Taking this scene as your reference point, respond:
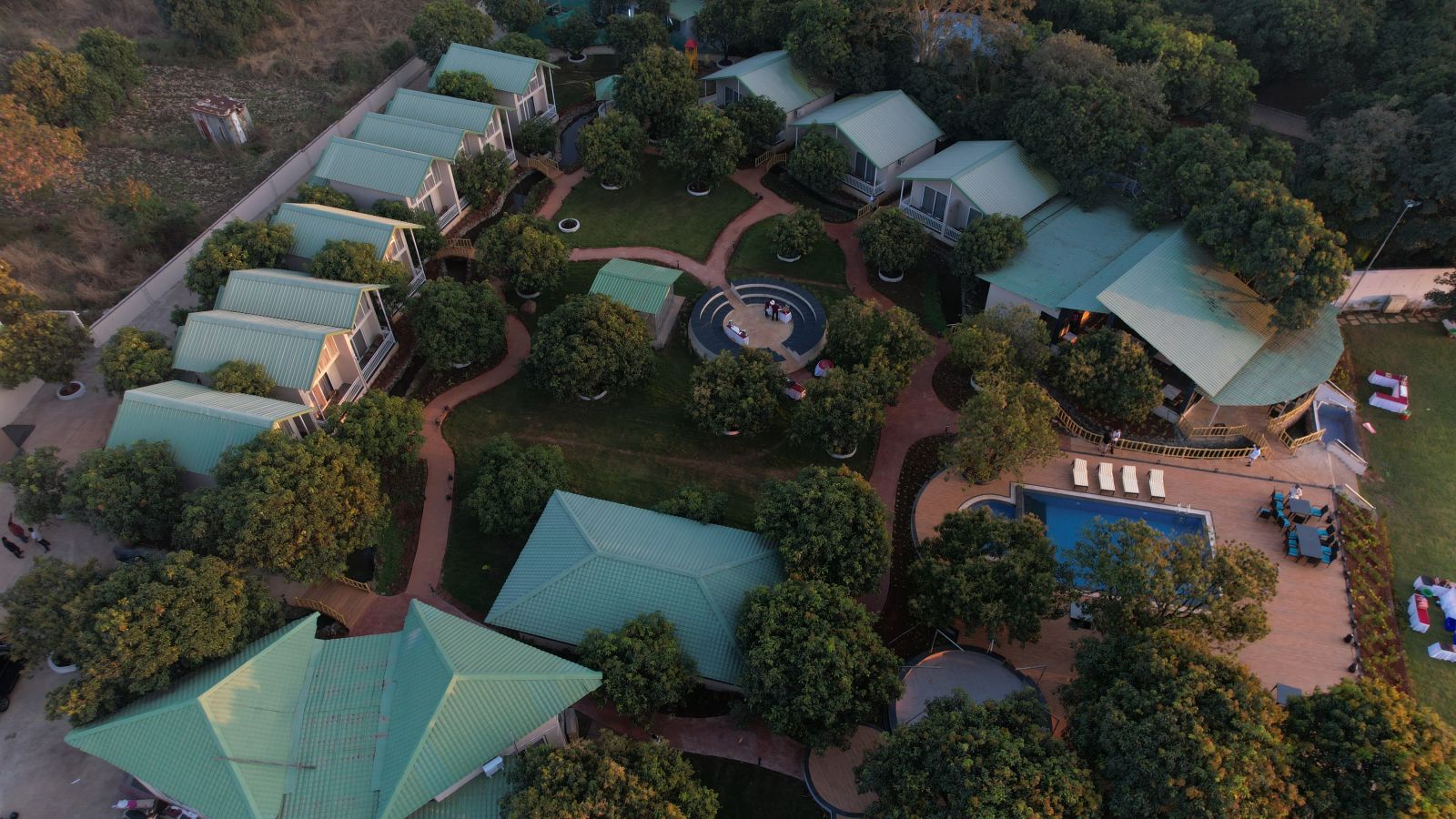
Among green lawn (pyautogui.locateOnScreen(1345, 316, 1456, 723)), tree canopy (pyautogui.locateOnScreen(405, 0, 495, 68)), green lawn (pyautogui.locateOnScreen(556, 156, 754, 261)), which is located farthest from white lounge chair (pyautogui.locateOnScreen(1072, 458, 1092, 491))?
tree canopy (pyautogui.locateOnScreen(405, 0, 495, 68))

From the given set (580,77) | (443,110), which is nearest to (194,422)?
(443,110)

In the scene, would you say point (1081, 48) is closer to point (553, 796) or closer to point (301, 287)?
point (301, 287)

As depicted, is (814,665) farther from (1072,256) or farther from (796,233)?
(1072,256)

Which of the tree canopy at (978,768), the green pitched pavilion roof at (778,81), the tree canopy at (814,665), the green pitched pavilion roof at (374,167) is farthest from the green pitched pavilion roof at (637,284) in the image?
the tree canopy at (978,768)

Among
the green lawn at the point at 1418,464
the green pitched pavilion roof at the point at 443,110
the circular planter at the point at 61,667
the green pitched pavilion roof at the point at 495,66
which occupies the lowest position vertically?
the circular planter at the point at 61,667

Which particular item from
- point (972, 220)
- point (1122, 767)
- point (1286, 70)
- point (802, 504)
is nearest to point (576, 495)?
point (802, 504)

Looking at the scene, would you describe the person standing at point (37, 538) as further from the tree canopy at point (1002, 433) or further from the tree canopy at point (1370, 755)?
the tree canopy at point (1370, 755)
